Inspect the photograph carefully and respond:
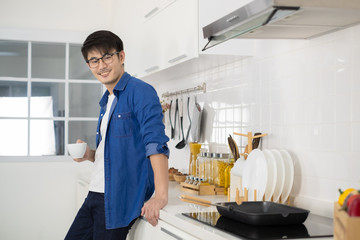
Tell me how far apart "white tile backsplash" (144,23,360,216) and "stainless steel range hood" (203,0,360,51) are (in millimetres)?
112

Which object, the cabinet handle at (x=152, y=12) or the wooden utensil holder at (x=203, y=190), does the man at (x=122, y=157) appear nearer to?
the wooden utensil holder at (x=203, y=190)

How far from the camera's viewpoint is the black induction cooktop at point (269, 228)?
154 centimetres

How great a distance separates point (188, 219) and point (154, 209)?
0.89ft

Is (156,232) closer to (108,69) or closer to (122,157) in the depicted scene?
(122,157)

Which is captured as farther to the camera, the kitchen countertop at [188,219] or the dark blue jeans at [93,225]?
the dark blue jeans at [93,225]

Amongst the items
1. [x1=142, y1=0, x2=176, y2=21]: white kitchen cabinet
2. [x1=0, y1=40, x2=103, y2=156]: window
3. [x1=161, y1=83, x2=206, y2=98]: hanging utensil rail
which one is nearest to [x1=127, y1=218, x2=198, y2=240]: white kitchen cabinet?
[x1=161, y1=83, x2=206, y2=98]: hanging utensil rail

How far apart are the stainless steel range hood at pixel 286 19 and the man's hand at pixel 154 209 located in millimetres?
748

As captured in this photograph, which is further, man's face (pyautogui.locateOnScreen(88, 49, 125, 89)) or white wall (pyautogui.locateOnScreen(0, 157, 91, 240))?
white wall (pyautogui.locateOnScreen(0, 157, 91, 240))

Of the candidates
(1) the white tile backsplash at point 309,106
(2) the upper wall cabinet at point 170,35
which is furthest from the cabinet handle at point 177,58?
(1) the white tile backsplash at point 309,106

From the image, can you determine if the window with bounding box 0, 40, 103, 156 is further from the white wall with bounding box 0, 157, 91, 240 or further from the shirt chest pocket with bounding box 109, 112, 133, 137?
the shirt chest pocket with bounding box 109, 112, 133, 137

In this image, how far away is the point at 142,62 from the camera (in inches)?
138

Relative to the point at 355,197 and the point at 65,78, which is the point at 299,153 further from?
the point at 65,78

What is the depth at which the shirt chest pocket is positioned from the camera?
84.0 inches

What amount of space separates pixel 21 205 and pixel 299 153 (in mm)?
3131
